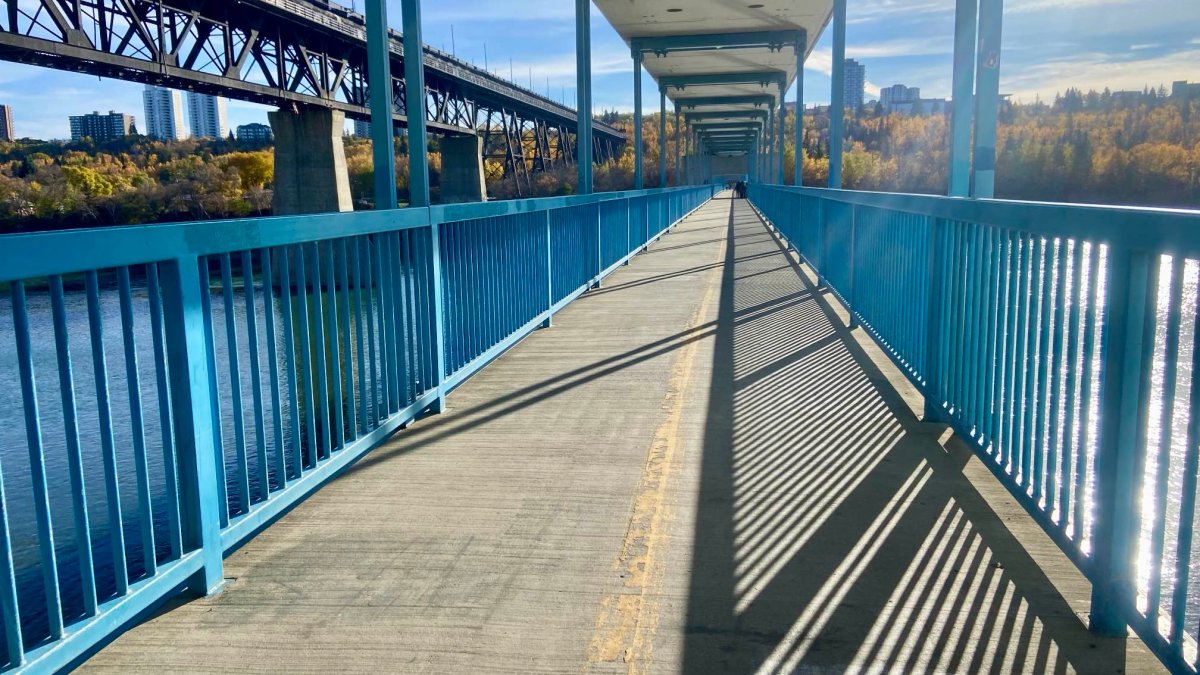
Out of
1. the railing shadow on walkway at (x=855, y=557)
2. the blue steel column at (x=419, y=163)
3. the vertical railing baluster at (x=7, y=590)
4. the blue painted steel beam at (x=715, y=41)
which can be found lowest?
the railing shadow on walkway at (x=855, y=557)

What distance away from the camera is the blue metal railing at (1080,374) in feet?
8.36

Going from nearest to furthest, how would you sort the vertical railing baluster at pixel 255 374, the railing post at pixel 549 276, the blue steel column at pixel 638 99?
the vertical railing baluster at pixel 255 374, the railing post at pixel 549 276, the blue steel column at pixel 638 99

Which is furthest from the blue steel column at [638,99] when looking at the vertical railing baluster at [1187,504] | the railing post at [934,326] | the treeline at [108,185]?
the vertical railing baluster at [1187,504]

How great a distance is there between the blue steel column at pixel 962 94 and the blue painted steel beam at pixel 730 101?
40.2m

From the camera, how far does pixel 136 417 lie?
9.66 feet

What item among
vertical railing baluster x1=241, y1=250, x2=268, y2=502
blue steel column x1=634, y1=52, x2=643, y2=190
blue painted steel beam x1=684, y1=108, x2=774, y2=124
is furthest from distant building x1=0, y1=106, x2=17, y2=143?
blue painted steel beam x1=684, y1=108, x2=774, y2=124

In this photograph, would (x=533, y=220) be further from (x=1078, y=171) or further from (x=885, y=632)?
(x=1078, y=171)

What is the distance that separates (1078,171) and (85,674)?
165ft

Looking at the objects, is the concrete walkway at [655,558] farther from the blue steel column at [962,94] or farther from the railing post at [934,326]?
the blue steel column at [962,94]

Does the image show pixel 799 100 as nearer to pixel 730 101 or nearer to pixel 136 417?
pixel 730 101

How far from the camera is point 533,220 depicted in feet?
29.7

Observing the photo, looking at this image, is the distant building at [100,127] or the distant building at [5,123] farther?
the distant building at [100,127]

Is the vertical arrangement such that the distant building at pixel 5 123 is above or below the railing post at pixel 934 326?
above

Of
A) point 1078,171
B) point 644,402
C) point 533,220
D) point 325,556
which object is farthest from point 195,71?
point 1078,171
